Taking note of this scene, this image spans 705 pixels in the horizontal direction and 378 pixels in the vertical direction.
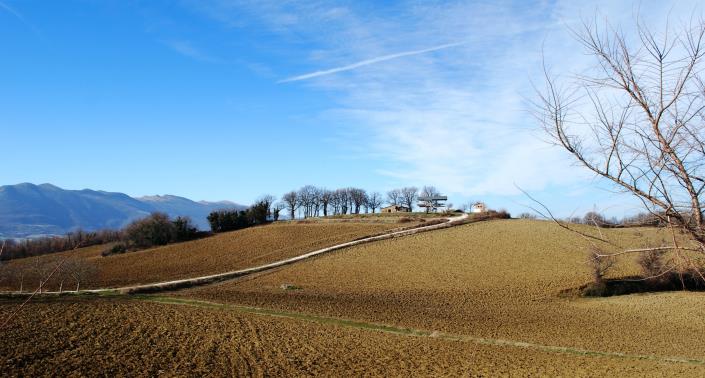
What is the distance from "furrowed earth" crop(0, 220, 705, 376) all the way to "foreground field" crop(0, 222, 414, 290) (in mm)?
10113

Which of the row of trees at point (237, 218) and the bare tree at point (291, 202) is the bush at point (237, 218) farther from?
the bare tree at point (291, 202)

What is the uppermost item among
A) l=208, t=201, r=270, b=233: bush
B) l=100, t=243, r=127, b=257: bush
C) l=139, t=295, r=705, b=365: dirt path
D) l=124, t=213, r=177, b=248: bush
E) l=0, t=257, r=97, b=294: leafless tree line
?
l=208, t=201, r=270, b=233: bush

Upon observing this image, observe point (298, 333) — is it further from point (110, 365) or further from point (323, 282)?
point (323, 282)

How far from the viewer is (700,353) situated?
77.4ft

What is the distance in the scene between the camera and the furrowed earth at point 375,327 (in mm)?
19078

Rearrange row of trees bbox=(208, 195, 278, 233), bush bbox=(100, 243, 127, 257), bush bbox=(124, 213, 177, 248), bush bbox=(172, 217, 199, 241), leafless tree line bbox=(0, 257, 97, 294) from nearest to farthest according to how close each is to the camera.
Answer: leafless tree line bbox=(0, 257, 97, 294) < bush bbox=(100, 243, 127, 257) < bush bbox=(124, 213, 177, 248) < bush bbox=(172, 217, 199, 241) < row of trees bbox=(208, 195, 278, 233)

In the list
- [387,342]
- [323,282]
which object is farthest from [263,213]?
[387,342]

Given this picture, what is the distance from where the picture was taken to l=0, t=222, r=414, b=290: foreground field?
50.4 metres

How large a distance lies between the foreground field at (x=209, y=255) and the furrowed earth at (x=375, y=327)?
10113 mm

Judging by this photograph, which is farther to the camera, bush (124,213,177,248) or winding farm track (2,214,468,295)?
bush (124,213,177,248)

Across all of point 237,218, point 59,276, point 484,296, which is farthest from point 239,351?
point 237,218

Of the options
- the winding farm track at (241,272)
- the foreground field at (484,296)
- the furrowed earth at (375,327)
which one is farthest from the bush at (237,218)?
the furrowed earth at (375,327)

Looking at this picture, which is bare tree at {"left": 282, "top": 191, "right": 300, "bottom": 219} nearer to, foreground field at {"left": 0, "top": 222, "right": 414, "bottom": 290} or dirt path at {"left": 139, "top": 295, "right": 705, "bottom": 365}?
foreground field at {"left": 0, "top": 222, "right": 414, "bottom": 290}

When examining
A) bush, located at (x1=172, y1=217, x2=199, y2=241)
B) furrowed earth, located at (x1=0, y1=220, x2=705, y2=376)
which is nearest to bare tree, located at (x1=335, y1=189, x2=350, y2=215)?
bush, located at (x1=172, y1=217, x2=199, y2=241)
